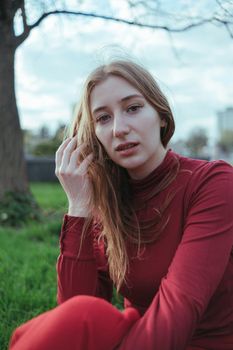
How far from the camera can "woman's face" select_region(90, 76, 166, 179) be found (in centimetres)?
184

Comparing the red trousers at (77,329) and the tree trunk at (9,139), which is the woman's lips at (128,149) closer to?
the red trousers at (77,329)

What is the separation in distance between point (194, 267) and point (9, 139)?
231 inches

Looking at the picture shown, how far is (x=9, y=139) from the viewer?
7109 mm

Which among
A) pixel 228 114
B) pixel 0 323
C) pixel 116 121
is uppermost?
pixel 116 121

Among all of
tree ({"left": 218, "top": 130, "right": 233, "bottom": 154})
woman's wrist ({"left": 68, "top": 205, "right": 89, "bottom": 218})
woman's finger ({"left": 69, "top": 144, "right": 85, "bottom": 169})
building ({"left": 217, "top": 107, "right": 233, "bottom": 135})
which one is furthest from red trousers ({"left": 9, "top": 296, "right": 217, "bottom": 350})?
building ({"left": 217, "top": 107, "right": 233, "bottom": 135})

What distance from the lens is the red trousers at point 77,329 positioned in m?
1.41

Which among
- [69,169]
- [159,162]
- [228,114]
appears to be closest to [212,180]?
[159,162]

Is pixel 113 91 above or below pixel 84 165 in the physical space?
above

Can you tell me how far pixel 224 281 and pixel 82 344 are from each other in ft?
1.96

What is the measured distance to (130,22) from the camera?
20.7 feet

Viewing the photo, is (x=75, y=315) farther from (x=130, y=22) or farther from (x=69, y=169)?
(x=130, y=22)

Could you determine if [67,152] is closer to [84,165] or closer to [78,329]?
[84,165]

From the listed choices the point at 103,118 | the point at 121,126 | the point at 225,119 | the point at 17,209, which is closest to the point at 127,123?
the point at 121,126

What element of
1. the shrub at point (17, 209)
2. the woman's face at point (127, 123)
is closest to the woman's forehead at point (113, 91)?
the woman's face at point (127, 123)
